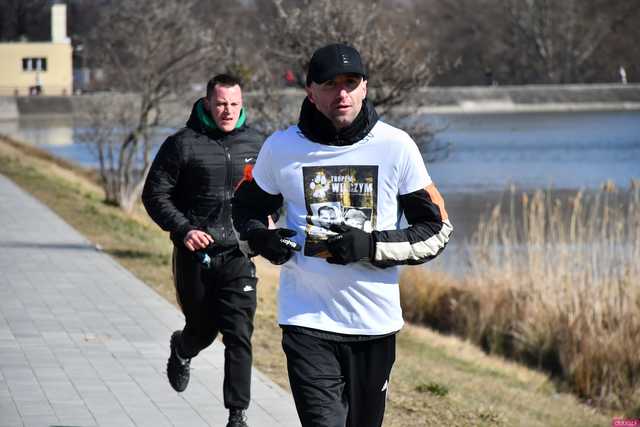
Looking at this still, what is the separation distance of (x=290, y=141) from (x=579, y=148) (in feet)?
118

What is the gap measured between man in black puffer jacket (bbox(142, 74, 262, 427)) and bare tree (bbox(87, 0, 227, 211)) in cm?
1455

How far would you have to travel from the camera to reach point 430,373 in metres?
9.65

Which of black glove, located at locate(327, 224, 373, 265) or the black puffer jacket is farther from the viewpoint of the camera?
the black puffer jacket

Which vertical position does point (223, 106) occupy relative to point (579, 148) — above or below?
above

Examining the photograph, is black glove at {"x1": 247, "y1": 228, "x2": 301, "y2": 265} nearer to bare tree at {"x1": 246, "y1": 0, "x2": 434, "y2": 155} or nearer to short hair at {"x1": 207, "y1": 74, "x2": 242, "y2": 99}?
short hair at {"x1": 207, "y1": 74, "x2": 242, "y2": 99}

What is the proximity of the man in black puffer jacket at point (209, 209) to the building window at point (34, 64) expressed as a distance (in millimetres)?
78329

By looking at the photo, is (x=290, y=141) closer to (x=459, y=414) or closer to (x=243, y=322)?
(x=243, y=322)

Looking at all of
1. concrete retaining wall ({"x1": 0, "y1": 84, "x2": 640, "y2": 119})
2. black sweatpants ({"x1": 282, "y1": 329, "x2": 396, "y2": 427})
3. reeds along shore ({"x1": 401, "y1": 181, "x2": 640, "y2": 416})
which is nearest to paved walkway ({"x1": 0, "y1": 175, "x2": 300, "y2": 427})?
black sweatpants ({"x1": 282, "y1": 329, "x2": 396, "y2": 427})

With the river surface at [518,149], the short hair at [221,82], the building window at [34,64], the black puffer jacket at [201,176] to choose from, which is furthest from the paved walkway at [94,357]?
the building window at [34,64]

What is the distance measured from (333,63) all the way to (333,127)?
24 centimetres

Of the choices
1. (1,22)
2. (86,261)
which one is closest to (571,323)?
(86,261)

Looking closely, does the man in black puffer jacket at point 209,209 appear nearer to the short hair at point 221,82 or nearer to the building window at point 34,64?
the short hair at point 221,82

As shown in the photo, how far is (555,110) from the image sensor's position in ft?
252

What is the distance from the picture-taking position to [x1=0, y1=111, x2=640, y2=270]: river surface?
82.5 ft
